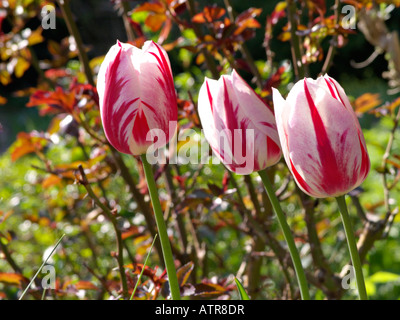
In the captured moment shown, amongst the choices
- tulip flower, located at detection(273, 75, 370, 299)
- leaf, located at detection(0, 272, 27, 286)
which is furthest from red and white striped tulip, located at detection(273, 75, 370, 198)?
leaf, located at detection(0, 272, 27, 286)

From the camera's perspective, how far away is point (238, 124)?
1.52ft

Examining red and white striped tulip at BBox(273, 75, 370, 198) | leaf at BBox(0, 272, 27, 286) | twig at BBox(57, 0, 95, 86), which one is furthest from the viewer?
twig at BBox(57, 0, 95, 86)

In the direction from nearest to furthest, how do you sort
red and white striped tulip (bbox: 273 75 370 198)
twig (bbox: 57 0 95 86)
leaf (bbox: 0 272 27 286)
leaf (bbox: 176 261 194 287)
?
1. red and white striped tulip (bbox: 273 75 370 198)
2. leaf (bbox: 176 261 194 287)
3. leaf (bbox: 0 272 27 286)
4. twig (bbox: 57 0 95 86)

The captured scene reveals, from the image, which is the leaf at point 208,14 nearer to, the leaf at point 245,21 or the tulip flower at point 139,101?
the leaf at point 245,21

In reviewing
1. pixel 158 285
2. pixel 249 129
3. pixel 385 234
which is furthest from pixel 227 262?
pixel 249 129

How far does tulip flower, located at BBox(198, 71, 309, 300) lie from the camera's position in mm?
466

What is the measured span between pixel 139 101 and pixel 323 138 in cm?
17

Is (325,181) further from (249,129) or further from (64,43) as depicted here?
(64,43)

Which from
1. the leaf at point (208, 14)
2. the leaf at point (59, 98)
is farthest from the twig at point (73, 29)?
the leaf at point (208, 14)

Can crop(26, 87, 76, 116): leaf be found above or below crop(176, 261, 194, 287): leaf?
above

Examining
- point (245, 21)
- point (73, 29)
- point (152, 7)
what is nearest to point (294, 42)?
point (245, 21)

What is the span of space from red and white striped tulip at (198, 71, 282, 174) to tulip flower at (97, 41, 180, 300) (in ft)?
0.13

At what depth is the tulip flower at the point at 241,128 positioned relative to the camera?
0.47 m

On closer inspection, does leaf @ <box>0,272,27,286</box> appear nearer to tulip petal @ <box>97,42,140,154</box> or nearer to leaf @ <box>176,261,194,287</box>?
leaf @ <box>176,261,194,287</box>
